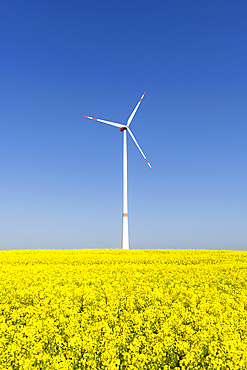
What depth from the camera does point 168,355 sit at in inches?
277

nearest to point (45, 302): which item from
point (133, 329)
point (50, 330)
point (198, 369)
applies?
point (50, 330)

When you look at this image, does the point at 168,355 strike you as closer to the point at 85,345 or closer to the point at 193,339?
the point at 193,339

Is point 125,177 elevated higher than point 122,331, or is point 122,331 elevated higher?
point 125,177

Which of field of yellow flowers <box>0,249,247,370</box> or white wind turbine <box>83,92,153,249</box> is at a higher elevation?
white wind turbine <box>83,92,153,249</box>

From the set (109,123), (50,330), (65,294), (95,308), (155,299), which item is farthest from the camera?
(109,123)

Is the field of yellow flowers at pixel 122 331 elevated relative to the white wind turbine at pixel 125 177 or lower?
lower

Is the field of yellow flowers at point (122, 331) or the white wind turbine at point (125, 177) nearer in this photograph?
the field of yellow flowers at point (122, 331)

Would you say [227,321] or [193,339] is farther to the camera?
[227,321]

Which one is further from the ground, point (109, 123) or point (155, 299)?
point (109, 123)

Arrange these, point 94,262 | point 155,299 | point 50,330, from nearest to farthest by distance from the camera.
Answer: point 50,330, point 155,299, point 94,262

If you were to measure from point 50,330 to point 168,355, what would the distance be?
12.5 ft

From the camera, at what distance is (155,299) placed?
37.9 feet

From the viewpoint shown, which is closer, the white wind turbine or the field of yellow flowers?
the field of yellow flowers

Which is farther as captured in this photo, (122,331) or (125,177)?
(125,177)
